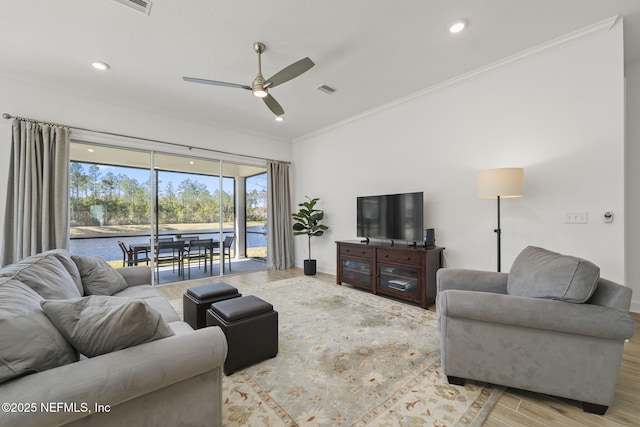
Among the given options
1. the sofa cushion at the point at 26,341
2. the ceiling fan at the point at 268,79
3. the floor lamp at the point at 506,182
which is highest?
the ceiling fan at the point at 268,79

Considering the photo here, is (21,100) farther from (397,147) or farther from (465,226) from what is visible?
(465,226)

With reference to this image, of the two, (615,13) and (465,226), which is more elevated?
(615,13)

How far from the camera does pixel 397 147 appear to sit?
4.17m

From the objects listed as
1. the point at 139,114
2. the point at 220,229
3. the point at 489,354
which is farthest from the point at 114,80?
the point at 489,354

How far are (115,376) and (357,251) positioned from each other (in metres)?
3.44

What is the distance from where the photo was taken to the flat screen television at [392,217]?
361 centimetres

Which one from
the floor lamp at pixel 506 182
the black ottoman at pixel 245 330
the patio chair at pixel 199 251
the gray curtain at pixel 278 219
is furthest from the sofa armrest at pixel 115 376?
the gray curtain at pixel 278 219

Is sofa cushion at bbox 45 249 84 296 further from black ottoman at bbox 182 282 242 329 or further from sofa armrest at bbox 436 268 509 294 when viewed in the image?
sofa armrest at bbox 436 268 509 294

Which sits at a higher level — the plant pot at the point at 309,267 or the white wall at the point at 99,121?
the white wall at the point at 99,121

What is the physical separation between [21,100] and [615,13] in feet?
21.4

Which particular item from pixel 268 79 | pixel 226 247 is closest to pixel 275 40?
pixel 268 79

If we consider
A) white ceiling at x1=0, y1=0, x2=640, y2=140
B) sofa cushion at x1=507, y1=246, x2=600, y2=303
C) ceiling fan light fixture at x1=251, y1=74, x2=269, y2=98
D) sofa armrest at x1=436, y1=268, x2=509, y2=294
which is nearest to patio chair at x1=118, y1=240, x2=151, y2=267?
white ceiling at x1=0, y1=0, x2=640, y2=140

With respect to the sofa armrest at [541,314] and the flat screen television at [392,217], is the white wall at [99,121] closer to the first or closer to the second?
the flat screen television at [392,217]

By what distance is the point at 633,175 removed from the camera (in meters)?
3.00
